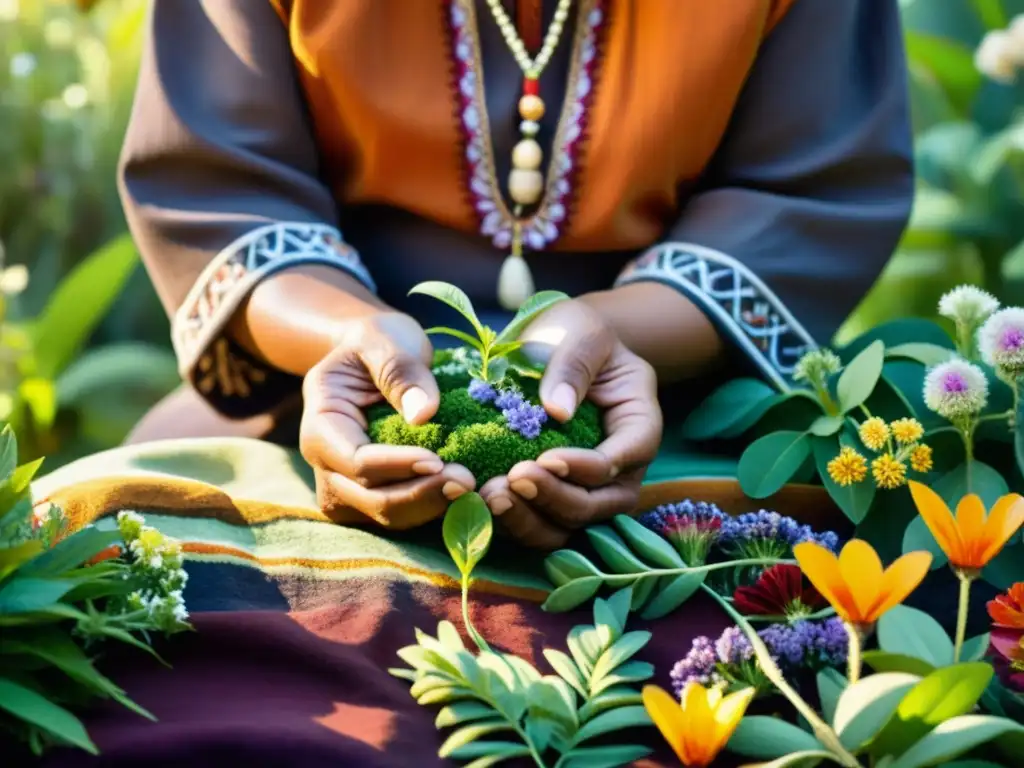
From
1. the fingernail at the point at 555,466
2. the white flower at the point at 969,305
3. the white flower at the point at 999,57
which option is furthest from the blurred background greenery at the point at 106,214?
the fingernail at the point at 555,466

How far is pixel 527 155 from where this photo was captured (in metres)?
1.60

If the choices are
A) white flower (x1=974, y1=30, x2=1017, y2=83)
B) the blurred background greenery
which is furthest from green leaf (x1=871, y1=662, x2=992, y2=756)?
white flower (x1=974, y1=30, x2=1017, y2=83)

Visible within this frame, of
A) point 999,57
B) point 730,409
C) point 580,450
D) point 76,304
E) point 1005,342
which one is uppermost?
point 1005,342

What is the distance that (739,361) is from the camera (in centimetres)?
160

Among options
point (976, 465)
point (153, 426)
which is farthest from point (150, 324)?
point (976, 465)

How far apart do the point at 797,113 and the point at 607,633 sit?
778 millimetres

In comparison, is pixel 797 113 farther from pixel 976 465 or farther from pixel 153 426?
pixel 153 426

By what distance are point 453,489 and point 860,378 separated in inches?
18.1

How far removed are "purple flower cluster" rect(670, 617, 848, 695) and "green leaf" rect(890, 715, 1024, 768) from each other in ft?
0.52

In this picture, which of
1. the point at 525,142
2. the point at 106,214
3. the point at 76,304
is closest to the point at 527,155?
the point at 525,142

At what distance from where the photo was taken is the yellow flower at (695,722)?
99 centimetres

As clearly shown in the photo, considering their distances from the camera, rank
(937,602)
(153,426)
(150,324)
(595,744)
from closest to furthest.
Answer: (595,744)
(937,602)
(153,426)
(150,324)

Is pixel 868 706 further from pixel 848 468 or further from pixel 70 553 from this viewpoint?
pixel 70 553

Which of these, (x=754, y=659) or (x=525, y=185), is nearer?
(x=754, y=659)
